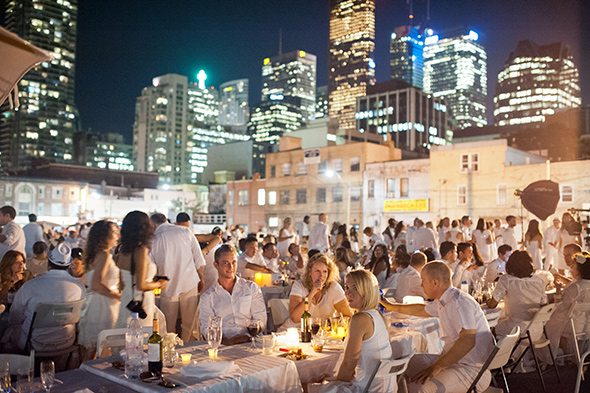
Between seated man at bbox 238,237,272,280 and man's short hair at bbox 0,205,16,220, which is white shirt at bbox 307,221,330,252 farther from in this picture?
man's short hair at bbox 0,205,16,220

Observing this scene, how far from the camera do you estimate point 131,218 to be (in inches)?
245

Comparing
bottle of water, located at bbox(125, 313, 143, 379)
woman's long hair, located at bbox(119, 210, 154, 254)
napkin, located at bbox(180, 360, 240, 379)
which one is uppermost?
woman's long hair, located at bbox(119, 210, 154, 254)

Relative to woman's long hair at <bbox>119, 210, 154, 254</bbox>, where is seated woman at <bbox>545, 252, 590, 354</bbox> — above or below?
below

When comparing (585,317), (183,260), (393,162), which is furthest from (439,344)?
(393,162)

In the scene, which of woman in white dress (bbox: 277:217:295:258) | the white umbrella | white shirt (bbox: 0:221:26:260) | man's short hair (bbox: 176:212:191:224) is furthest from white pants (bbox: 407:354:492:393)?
woman in white dress (bbox: 277:217:295:258)

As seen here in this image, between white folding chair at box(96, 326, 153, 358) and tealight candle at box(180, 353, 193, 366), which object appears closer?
tealight candle at box(180, 353, 193, 366)

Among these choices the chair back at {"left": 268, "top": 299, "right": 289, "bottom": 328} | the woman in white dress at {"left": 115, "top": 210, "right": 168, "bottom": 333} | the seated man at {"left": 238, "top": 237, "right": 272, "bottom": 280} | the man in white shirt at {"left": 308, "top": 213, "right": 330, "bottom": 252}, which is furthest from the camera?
the man in white shirt at {"left": 308, "top": 213, "right": 330, "bottom": 252}

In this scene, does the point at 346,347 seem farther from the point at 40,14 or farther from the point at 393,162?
the point at 40,14

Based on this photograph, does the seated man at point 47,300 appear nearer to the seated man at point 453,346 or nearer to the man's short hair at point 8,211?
the seated man at point 453,346

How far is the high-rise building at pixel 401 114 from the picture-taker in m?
132

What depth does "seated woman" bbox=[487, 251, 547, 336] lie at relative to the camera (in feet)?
23.1

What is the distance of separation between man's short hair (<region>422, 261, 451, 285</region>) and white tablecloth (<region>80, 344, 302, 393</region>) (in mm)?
1832

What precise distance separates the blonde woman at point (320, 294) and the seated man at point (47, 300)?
249 centimetres

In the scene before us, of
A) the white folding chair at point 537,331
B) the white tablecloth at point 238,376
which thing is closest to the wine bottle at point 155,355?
the white tablecloth at point 238,376
